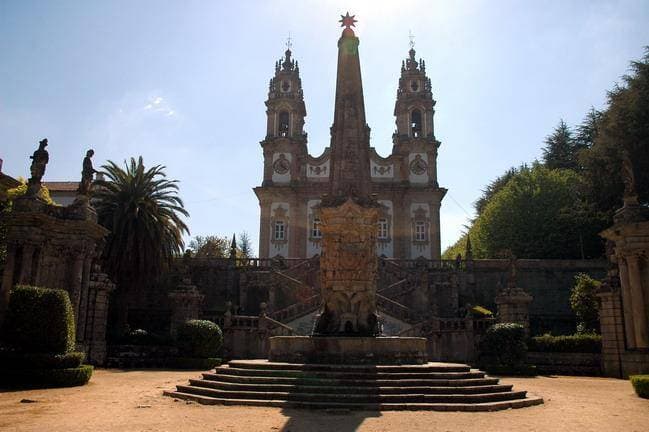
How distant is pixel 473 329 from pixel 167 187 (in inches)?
708

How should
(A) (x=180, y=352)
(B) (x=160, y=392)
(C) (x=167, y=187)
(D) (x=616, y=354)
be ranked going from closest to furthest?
(B) (x=160, y=392), (D) (x=616, y=354), (A) (x=180, y=352), (C) (x=167, y=187)

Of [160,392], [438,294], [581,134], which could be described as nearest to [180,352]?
[160,392]

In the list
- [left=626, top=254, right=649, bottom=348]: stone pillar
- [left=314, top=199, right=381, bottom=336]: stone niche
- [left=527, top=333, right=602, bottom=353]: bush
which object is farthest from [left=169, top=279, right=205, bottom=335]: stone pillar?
[left=626, top=254, right=649, bottom=348]: stone pillar

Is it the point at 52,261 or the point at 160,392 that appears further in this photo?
the point at 52,261

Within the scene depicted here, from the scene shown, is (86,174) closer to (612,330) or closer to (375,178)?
A: (612,330)

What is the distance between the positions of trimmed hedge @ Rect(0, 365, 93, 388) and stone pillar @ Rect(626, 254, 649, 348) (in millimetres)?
17872

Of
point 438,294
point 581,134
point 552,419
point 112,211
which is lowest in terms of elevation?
point 552,419

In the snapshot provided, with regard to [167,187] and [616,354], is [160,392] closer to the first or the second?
[616,354]

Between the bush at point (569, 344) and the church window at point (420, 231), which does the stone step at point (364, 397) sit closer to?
the bush at point (569, 344)

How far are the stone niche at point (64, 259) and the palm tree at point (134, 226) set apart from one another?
16.3ft

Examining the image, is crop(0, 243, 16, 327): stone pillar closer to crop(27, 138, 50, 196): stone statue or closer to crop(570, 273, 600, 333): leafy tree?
crop(27, 138, 50, 196): stone statue

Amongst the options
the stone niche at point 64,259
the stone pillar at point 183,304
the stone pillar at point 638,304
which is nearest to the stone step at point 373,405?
the stone pillar at point 638,304

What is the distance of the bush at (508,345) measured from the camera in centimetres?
2188

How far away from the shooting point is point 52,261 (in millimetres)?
19266
